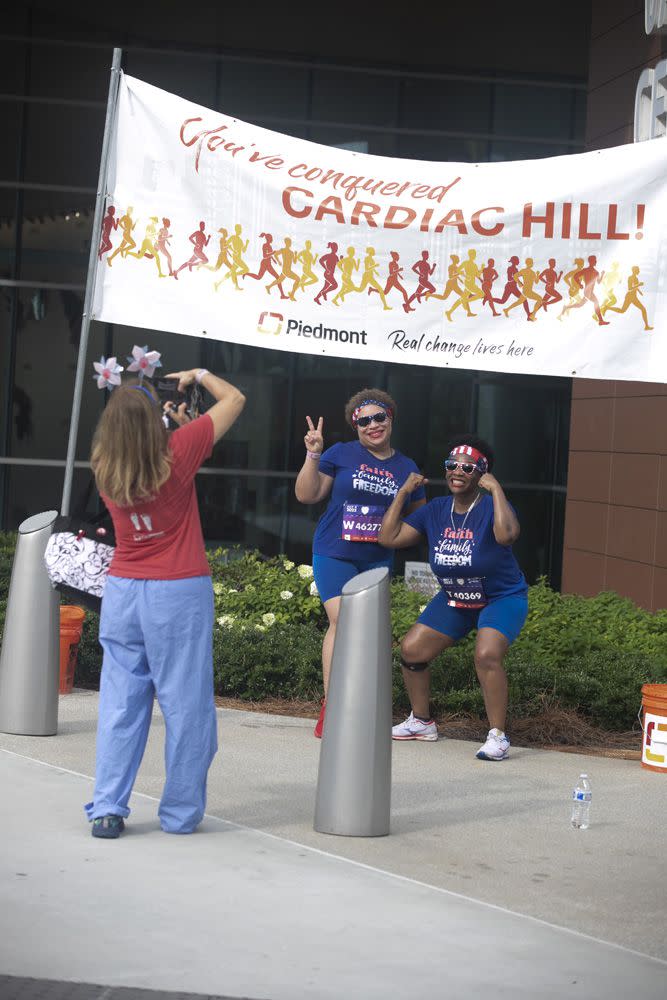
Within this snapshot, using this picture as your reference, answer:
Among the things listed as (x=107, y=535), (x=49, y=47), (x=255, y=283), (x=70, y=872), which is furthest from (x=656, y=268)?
(x=49, y=47)

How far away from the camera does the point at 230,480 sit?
62.2 ft

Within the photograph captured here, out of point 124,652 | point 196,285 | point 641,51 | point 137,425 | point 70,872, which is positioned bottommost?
point 70,872

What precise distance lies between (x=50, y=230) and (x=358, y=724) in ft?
46.0

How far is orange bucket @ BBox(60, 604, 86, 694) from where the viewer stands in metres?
8.98

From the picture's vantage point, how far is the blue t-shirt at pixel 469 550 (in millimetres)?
7641

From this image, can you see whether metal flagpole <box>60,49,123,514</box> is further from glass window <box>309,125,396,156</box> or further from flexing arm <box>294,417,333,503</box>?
glass window <box>309,125,396,156</box>

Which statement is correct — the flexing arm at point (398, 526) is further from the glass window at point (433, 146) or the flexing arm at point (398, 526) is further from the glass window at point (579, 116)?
the glass window at point (579, 116)

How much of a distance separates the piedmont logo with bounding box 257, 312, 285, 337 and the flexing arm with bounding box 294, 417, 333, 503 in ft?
1.81

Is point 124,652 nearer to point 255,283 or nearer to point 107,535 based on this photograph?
point 107,535

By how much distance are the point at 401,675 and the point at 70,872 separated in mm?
3862

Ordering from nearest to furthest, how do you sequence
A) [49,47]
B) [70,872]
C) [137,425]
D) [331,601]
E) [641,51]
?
1. [70,872]
2. [137,425]
3. [331,601]
4. [641,51]
5. [49,47]

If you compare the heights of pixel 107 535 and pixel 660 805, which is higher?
pixel 107 535

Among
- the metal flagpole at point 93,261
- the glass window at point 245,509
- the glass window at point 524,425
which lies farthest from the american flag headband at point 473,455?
the glass window at point 524,425

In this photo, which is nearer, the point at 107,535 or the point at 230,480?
the point at 107,535
